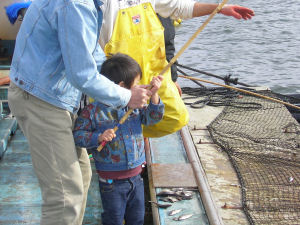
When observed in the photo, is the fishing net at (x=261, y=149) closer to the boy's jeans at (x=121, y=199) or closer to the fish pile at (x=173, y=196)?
the fish pile at (x=173, y=196)

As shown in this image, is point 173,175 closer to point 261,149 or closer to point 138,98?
point 261,149

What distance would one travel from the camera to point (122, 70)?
10.0 feet

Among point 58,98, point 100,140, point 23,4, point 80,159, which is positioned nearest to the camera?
point 58,98

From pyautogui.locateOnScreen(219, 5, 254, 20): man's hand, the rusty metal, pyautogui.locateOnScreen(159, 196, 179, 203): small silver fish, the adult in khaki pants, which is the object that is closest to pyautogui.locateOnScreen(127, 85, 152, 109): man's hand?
the adult in khaki pants

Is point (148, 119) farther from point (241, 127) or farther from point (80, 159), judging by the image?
point (241, 127)

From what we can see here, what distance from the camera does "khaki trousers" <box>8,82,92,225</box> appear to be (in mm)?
2738

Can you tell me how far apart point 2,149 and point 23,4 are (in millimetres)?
2093

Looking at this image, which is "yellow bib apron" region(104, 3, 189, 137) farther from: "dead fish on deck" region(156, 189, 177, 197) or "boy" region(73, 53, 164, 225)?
"dead fish on deck" region(156, 189, 177, 197)

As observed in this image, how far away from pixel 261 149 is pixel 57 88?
3608 mm

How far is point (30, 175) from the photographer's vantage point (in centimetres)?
448

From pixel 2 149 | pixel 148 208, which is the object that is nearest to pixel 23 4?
pixel 2 149

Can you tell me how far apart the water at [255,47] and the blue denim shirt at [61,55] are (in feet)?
32.1

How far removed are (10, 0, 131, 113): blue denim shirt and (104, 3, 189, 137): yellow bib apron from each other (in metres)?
0.68

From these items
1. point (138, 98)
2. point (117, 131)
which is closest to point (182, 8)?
point (117, 131)
